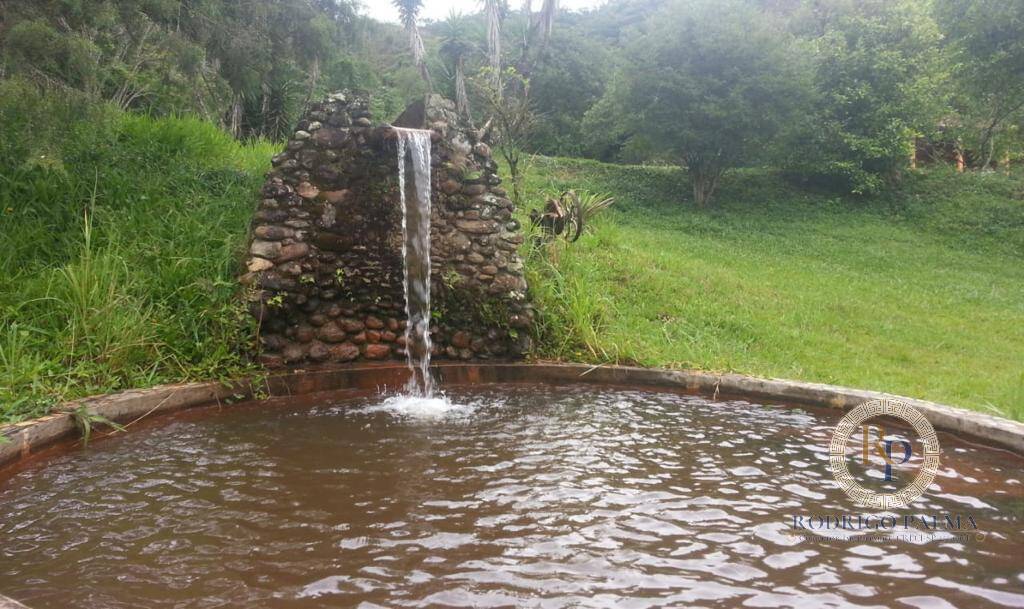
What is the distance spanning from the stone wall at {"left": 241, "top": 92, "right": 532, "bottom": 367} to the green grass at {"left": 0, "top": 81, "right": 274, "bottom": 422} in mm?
467

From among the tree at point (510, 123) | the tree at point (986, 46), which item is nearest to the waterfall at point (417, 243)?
the tree at point (510, 123)

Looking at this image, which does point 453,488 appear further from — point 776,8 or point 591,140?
point 776,8

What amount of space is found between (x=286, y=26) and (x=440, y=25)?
1224 inches

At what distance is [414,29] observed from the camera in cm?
2683

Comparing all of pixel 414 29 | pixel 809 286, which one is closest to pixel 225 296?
pixel 809 286

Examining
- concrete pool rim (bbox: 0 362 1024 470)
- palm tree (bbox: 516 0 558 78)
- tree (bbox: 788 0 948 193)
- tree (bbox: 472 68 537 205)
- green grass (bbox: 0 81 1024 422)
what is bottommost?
concrete pool rim (bbox: 0 362 1024 470)

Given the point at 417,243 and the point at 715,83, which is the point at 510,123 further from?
the point at 715,83

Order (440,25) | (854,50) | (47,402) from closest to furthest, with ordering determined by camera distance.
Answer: (47,402) → (854,50) → (440,25)

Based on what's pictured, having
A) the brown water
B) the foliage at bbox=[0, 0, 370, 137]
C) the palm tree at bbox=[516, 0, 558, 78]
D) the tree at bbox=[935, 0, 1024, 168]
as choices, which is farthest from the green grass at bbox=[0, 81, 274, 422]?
the palm tree at bbox=[516, 0, 558, 78]

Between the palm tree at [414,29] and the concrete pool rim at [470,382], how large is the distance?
21.2 metres

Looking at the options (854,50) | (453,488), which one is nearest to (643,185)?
(854,50)

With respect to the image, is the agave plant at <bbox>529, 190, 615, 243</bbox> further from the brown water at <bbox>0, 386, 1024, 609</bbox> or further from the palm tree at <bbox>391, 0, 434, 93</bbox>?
the palm tree at <bbox>391, 0, 434, 93</bbox>

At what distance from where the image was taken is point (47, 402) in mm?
4395

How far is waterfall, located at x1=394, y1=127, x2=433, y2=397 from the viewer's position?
6441 mm
